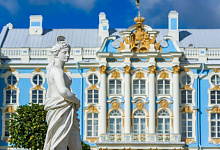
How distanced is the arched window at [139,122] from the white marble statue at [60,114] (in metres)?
33.5

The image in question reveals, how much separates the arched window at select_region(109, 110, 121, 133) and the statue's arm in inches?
1326

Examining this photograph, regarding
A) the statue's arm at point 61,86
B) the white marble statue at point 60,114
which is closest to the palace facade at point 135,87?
the white marble statue at point 60,114

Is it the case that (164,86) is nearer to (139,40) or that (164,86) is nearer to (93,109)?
(139,40)

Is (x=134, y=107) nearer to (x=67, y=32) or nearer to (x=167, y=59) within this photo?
(x=167, y=59)

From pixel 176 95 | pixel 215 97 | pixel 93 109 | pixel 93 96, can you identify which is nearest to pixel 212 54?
pixel 215 97

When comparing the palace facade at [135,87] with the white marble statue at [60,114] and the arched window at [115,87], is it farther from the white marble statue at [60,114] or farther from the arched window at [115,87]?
the white marble statue at [60,114]

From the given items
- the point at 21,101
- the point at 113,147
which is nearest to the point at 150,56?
the point at 113,147

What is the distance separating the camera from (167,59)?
→ 4569 centimetres

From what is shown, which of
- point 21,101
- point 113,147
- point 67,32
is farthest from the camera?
point 67,32

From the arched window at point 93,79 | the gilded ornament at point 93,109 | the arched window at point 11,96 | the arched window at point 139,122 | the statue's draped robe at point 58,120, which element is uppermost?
the arched window at point 93,79

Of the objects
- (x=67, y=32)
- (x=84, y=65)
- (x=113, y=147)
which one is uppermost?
(x=67, y=32)

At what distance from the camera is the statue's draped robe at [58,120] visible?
1133cm

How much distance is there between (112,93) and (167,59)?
16.8 feet

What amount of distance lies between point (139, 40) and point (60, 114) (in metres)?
34.9
